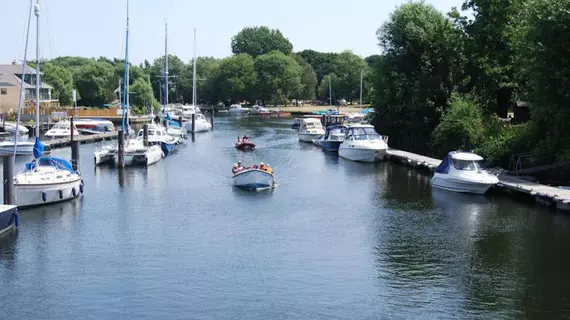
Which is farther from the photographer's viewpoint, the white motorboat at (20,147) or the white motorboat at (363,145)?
the white motorboat at (20,147)

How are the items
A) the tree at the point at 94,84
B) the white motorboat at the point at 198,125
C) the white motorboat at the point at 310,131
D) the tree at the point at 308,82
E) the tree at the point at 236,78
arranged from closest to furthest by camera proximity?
the white motorboat at the point at 310,131 < the white motorboat at the point at 198,125 < the tree at the point at 94,84 < the tree at the point at 236,78 < the tree at the point at 308,82

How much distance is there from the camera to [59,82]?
4909 inches

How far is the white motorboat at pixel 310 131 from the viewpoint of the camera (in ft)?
281

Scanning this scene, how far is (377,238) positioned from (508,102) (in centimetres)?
3764

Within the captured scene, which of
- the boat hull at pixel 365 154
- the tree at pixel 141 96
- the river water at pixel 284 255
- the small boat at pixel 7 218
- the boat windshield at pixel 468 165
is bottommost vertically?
the river water at pixel 284 255

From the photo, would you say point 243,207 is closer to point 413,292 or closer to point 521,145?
point 413,292

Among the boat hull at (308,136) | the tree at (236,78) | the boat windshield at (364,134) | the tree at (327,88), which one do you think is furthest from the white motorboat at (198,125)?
the tree at (327,88)

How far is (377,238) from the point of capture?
33.9m

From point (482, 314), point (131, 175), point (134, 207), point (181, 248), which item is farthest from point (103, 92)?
point (482, 314)

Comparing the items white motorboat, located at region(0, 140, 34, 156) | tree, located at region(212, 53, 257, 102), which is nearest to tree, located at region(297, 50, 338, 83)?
tree, located at region(212, 53, 257, 102)

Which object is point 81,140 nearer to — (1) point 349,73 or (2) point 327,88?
(1) point 349,73

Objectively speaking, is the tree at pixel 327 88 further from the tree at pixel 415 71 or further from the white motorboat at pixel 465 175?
the white motorboat at pixel 465 175

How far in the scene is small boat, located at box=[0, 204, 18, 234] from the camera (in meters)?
32.5

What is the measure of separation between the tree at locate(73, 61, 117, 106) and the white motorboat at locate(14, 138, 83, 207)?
335 feet
